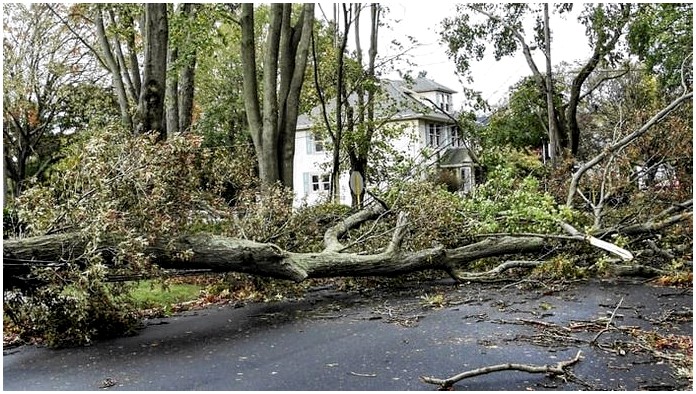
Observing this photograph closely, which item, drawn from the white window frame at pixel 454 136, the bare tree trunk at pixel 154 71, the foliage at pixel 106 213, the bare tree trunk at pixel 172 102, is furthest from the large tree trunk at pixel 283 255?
the white window frame at pixel 454 136

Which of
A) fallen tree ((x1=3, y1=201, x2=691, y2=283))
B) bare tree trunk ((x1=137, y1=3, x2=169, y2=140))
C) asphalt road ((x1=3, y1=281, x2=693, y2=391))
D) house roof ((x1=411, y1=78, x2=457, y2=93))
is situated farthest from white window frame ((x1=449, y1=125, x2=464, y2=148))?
asphalt road ((x1=3, y1=281, x2=693, y2=391))

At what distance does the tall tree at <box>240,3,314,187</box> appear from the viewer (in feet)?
32.2

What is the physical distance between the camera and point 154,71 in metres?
8.11

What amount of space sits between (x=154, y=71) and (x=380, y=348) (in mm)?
5428

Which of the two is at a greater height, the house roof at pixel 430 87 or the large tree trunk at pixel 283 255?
the house roof at pixel 430 87

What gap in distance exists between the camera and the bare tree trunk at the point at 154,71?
319 inches

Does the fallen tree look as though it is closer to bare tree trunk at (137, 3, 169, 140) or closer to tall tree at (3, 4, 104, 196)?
bare tree trunk at (137, 3, 169, 140)

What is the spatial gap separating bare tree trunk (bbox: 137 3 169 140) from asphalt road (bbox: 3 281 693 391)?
3.08 meters

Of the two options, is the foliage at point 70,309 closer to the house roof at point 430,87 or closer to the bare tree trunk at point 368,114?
the bare tree trunk at point 368,114

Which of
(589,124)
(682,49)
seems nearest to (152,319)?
(682,49)

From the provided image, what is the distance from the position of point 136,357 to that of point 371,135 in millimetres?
11442

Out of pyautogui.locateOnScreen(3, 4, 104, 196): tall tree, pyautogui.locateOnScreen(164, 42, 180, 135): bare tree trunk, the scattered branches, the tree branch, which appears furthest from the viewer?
pyautogui.locateOnScreen(3, 4, 104, 196): tall tree

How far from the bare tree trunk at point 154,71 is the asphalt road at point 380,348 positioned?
3075 millimetres

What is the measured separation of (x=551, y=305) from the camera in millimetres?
5570
